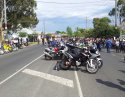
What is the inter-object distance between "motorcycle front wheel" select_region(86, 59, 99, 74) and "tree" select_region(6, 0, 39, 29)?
48162 millimetres

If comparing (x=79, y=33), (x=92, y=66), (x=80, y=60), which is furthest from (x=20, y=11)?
(x=79, y=33)

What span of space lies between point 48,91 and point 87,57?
23.9 ft

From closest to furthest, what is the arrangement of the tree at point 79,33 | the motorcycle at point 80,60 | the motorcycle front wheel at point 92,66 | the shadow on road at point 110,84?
the shadow on road at point 110,84 < the motorcycle front wheel at point 92,66 < the motorcycle at point 80,60 < the tree at point 79,33

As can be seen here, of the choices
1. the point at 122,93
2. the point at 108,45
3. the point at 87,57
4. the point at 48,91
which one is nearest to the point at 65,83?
the point at 48,91

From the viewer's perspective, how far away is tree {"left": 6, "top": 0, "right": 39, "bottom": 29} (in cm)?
6600

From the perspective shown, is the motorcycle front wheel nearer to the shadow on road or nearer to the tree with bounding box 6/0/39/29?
the shadow on road

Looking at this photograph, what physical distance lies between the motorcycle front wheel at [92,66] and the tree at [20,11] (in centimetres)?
4816

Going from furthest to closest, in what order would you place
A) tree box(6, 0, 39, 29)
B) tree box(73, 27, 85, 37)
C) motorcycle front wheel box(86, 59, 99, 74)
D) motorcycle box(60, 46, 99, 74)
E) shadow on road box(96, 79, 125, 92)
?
tree box(73, 27, 85, 37)
tree box(6, 0, 39, 29)
motorcycle box(60, 46, 99, 74)
motorcycle front wheel box(86, 59, 99, 74)
shadow on road box(96, 79, 125, 92)

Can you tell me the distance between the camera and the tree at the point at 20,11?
6600cm

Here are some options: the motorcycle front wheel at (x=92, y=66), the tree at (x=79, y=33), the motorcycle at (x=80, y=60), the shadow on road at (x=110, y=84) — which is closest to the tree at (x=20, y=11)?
the motorcycle at (x=80, y=60)

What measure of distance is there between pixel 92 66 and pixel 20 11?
5037 cm

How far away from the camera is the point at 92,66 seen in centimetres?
1845

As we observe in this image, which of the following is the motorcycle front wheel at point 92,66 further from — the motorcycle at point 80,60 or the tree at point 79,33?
the tree at point 79,33

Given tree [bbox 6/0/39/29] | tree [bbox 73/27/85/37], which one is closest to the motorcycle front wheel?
tree [bbox 6/0/39/29]
